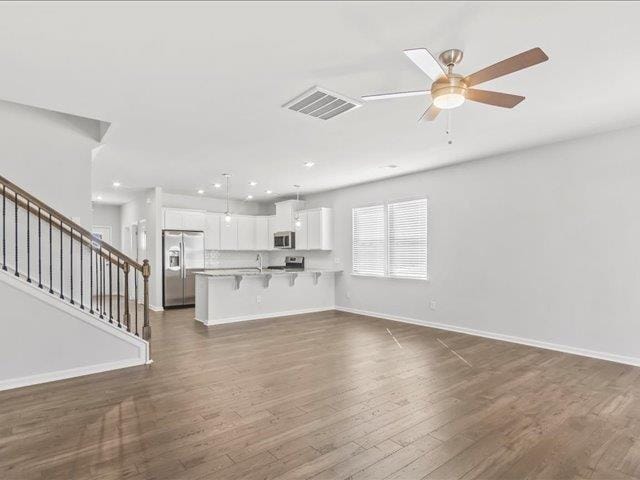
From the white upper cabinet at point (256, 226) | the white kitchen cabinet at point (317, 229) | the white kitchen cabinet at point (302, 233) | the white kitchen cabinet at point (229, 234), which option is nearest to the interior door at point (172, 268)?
the white upper cabinet at point (256, 226)

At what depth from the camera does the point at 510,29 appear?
2.27m

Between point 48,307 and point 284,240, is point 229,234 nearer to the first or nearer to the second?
point 284,240

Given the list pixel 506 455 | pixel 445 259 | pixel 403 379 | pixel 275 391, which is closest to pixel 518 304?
pixel 445 259

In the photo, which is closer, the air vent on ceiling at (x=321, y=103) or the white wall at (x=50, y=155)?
the air vent on ceiling at (x=321, y=103)

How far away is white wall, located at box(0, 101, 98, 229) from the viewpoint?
412 cm

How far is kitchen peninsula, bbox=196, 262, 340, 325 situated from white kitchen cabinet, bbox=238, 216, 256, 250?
2337 mm

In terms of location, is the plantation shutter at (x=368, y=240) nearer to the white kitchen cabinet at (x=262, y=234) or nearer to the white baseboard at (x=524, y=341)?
the white baseboard at (x=524, y=341)

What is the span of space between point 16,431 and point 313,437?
2208 mm

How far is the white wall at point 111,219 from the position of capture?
1042cm

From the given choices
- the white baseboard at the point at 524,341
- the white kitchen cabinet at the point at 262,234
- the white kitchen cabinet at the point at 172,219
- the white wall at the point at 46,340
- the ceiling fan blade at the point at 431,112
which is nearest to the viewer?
the ceiling fan blade at the point at 431,112

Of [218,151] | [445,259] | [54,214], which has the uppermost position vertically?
[218,151]

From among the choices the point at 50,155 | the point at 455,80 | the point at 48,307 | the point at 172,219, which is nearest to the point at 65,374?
the point at 48,307

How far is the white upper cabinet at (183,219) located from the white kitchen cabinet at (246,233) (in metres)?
1.02

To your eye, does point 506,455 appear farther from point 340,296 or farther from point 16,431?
point 340,296
